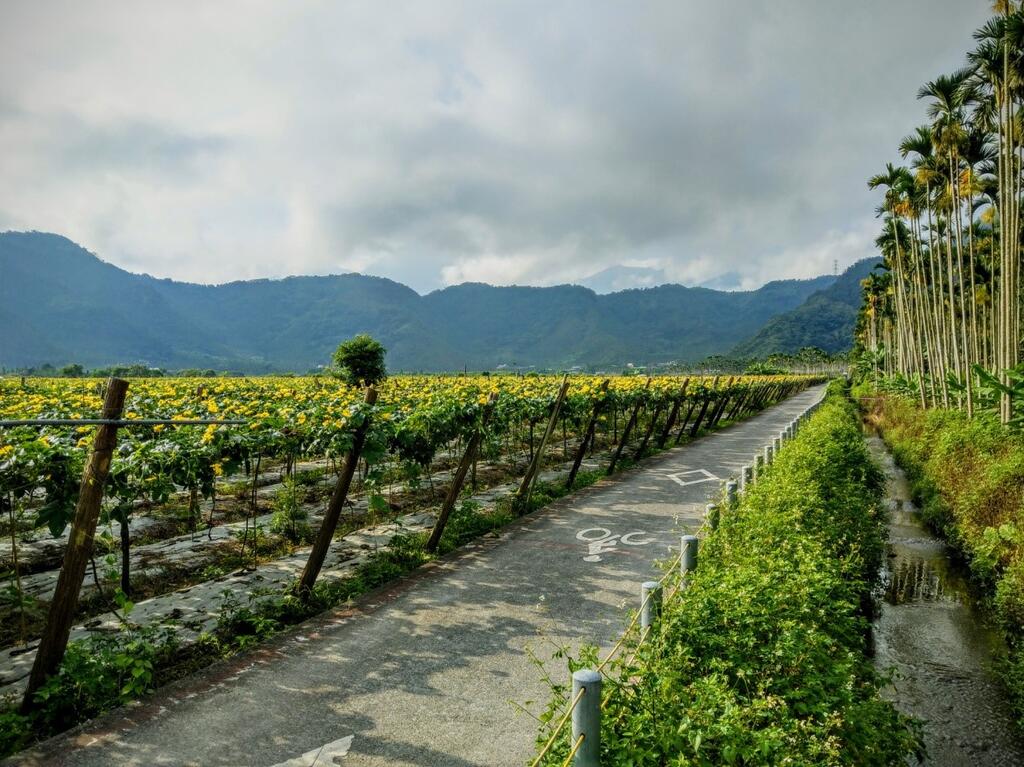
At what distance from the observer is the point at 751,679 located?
3.52 metres

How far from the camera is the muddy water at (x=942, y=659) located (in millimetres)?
5785

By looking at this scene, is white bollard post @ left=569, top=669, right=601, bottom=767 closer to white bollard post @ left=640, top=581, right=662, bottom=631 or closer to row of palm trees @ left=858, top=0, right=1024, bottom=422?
white bollard post @ left=640, top=581, right=662, bottom=631

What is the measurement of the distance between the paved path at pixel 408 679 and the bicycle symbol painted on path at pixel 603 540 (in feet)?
0.18

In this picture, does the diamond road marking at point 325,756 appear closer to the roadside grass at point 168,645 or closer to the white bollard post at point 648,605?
the roadside grass at point 168,645

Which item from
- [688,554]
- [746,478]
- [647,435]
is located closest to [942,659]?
[746,478]

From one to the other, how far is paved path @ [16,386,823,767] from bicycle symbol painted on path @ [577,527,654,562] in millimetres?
55

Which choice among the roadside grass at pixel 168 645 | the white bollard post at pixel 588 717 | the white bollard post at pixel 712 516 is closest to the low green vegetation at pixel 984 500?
the white bollard post at pixel 712 516

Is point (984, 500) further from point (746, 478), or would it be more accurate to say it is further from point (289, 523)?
point (289, 523)

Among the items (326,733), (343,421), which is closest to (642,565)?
(343,421)

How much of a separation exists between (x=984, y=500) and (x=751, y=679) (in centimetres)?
978

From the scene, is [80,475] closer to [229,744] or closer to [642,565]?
[229,744]

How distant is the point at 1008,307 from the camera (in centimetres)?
1582

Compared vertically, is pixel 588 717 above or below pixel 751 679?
above

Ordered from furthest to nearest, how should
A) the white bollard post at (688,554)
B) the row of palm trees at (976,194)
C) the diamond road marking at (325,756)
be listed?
1. the row of palm trees at (976,194)
2. the white bollard post at (688,554)
3. the diamond road marking at (325,756)
